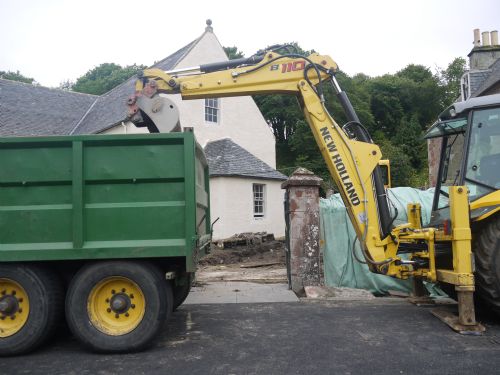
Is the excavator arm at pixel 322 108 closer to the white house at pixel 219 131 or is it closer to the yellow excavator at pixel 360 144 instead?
the yellow excavator at pixel 360 144

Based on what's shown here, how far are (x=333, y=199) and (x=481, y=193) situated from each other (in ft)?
11.4

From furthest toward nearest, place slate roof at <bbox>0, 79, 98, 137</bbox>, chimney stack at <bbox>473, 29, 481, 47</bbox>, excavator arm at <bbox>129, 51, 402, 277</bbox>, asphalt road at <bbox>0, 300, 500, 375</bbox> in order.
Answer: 1. chimney stack at <bbox>473, 29, 481, 47</bbox>
2. slate roof at <bbox>0, 79, 98, 137</bbox>
3. excavator arm at <bbox>129, 51, 402, 277</bbox>
4. asphalt road at <bbox>0, 300, 500, 375</bbox>

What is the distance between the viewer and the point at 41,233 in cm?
458

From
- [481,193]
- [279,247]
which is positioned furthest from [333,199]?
[279,247]

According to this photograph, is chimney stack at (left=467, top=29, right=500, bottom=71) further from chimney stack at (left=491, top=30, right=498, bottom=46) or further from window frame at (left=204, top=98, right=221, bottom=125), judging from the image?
window frame at (left=204, top=98, right=221, bottom=125)

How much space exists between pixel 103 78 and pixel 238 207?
33.6 metres

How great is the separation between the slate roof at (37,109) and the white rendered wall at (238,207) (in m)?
7.75

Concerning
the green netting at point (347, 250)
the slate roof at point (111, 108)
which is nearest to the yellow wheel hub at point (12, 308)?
the green netting at point (347, 250)

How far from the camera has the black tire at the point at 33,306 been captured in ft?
14.6

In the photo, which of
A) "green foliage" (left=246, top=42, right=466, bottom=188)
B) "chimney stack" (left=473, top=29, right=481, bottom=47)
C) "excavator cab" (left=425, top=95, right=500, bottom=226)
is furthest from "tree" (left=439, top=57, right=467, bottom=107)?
"excavator cab" (left=425, top=95, right=500, bottom=226)

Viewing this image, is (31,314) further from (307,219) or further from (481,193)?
(481,193)

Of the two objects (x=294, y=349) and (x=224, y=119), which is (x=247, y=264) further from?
(x=224, y=119)

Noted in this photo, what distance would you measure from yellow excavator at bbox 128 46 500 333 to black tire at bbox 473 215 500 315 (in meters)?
0.02

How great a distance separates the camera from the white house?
56.9 ft
